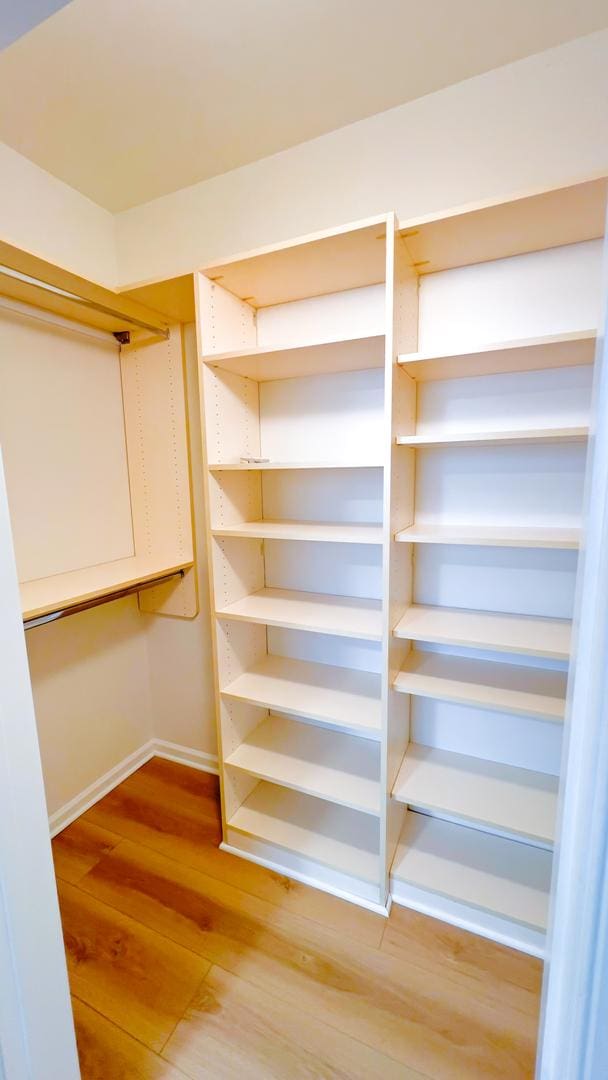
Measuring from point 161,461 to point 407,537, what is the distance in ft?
4.05

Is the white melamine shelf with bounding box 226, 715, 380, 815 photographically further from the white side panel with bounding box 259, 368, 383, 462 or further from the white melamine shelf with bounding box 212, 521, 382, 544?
the white side panel with bounding box 259, 368, 383, 462

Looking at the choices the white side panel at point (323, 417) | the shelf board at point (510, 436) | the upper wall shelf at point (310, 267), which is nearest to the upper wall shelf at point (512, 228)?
the upper wall shelf at point (310, 267)

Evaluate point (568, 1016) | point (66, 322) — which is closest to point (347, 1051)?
point (568, 1016)

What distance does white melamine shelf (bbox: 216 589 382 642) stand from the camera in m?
1.35

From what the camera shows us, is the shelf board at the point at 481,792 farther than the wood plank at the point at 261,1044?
Yes

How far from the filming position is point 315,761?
1629mm

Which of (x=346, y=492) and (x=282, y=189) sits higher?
(x=282, y=189)

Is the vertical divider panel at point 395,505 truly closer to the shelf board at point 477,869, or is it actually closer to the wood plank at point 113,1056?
the shelf board at point 477,869

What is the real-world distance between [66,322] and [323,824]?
2211 mm

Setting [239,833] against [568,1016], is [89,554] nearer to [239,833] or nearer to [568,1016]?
[239,833]

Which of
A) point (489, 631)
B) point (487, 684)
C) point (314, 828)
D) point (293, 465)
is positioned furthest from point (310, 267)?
point (314, 828)

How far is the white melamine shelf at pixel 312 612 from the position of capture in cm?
135

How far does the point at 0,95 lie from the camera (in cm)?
129

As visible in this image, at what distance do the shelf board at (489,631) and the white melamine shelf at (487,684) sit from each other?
0.16 metres
